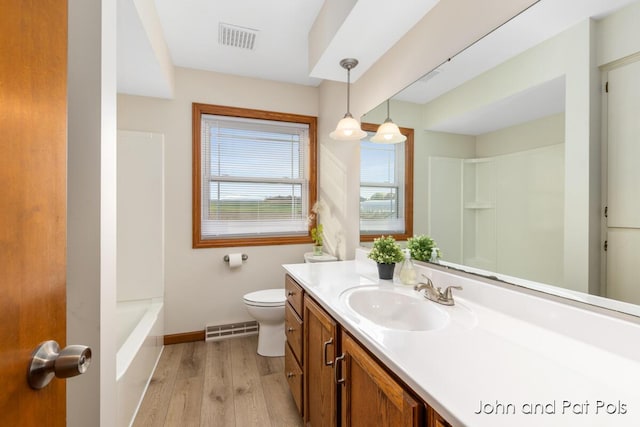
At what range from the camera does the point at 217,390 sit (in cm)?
191

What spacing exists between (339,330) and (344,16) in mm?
1541

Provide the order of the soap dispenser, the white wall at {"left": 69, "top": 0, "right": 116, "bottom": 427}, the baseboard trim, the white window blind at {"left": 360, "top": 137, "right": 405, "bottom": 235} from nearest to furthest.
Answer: the white wall at {"left": 69, "top": 0, "right": 116, "bottom": 427} < the soap dispenser < the white window blind at {"left": 360, "top": 137, "right": 405, "bottom": 235} < the baseboard trim

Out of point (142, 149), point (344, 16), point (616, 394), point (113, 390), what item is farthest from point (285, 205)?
point (616, 394)

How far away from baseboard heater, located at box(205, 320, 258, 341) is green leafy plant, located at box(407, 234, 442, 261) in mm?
1898

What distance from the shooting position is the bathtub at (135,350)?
1.49m

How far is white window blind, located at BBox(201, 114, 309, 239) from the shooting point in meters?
2.75

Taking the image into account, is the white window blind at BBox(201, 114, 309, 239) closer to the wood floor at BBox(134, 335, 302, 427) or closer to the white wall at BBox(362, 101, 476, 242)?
the wood floor at BBox(134, 335, 302, 427)

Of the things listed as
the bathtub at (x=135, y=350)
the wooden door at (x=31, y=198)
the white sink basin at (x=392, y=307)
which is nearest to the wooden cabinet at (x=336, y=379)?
the white sink basin at (x=392, y=307)

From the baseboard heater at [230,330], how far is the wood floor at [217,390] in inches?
5.4

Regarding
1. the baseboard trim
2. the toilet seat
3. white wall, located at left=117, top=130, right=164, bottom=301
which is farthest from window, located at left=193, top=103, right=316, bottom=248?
the baseboard trim

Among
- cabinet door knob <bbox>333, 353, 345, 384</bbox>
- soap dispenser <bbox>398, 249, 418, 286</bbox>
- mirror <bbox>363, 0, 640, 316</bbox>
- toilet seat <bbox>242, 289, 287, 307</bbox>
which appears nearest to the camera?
mirror <bbox>363, 0, 640, 316</bbox>

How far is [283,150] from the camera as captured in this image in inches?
118

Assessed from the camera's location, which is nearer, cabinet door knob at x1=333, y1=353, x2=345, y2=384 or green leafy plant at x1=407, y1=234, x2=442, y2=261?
cabinet door knob at x1=333, y1=353, x2=345, y2=384

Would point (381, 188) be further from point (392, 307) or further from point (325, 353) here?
point (325, 353)
